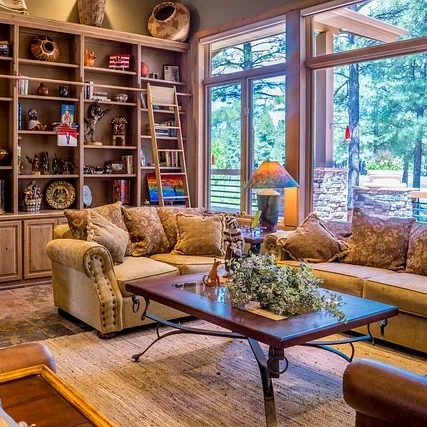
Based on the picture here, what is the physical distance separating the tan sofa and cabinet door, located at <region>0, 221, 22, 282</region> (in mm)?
1251

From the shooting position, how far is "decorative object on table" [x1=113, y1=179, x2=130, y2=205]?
681 centimetres

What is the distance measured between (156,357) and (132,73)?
4.12 meters

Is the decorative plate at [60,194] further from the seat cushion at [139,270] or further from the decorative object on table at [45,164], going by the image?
the seat cushion at [139,270]

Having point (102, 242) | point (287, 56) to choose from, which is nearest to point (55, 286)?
point (102, 242)

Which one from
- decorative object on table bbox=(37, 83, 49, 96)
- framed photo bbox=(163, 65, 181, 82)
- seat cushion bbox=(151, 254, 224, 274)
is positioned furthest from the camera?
framed photo bbox=(163, 65, 181, 82)

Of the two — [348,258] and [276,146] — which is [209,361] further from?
[276,146]

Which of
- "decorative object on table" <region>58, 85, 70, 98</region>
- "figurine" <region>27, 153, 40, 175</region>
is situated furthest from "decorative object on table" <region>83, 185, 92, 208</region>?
"decorative object on table" <region>58, 85, 70, 98</region>

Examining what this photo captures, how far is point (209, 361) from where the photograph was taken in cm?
Result: 356

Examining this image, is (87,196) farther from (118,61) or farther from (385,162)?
(385,162)

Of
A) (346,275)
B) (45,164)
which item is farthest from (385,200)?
(45,164)

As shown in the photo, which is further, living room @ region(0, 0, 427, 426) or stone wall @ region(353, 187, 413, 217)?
stone wall @ region(353, 187, 413, 217)

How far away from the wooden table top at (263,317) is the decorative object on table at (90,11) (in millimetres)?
4016

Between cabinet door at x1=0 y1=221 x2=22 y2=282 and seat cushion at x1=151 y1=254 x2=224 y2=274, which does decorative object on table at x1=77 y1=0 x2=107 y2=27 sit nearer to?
cabinet door at x1=0 y1=221 x2=22 y2=282

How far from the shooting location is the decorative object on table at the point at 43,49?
6.04 metres
